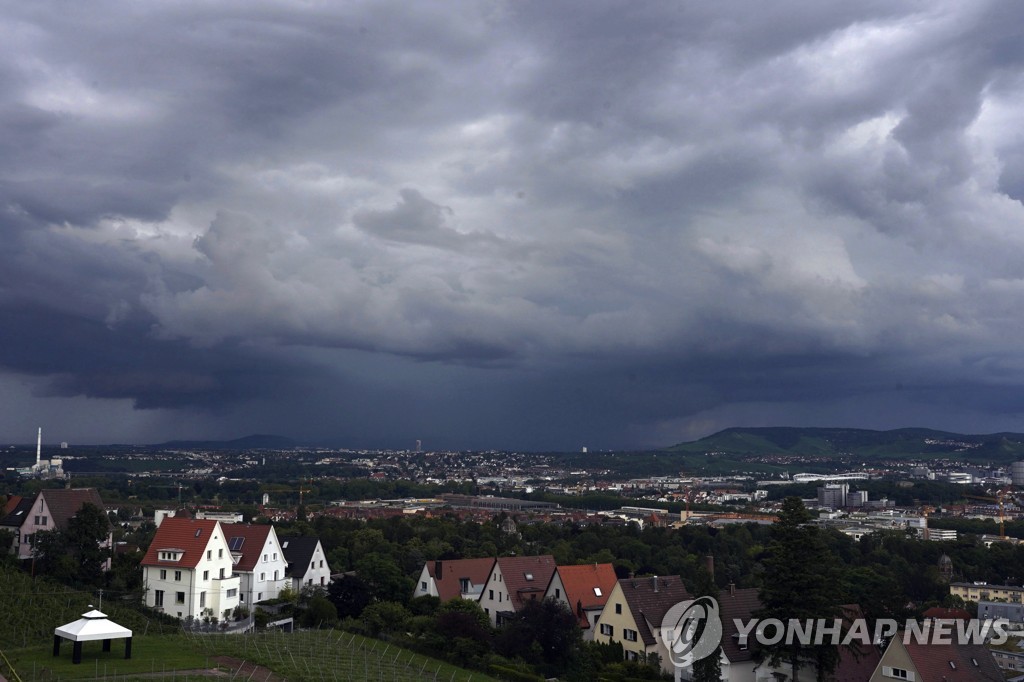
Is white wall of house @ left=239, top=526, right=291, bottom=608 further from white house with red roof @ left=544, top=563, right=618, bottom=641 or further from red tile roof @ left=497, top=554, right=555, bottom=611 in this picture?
white house with red roof @ left=544, top=563, right=618, bottom=641

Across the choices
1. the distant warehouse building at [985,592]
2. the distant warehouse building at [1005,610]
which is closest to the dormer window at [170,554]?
the distant warehouse building at [1005,610]

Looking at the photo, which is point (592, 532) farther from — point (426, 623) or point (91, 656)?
point (91, 656)

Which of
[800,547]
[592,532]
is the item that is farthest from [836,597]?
[592,532]

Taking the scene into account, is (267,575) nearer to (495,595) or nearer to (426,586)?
(426,586)

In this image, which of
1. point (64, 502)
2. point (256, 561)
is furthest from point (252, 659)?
point (64, 502)

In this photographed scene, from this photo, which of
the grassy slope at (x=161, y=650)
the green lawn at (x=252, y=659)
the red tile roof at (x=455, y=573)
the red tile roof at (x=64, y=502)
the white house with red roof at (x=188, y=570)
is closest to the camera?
the green lawn at (x=252, y=659)

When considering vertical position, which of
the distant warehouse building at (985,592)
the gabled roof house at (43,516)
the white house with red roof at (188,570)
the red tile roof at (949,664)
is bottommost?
the distant warehouse building at (985,592)

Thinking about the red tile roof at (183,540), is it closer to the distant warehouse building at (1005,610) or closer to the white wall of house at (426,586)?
the white wall of house at (426,586)
